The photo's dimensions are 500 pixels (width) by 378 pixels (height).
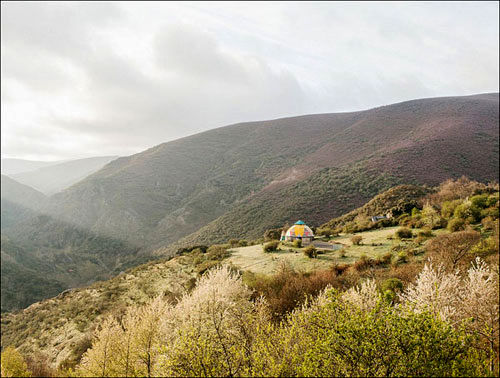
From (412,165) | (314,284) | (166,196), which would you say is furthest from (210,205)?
(314,284)

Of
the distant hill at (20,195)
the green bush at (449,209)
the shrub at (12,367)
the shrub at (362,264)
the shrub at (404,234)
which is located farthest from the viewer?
the distant hill at (20,195)

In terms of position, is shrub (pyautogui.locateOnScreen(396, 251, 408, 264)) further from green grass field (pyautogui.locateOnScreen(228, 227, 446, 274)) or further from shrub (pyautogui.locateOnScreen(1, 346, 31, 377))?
shrub (pyautogui.locateOnScreen(1, 346, 31, 377))

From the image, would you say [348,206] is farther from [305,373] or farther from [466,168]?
[305,373]

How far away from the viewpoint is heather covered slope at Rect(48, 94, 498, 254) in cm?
5122

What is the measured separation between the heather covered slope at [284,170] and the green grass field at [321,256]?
20294mm

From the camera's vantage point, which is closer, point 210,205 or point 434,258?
point 434,258

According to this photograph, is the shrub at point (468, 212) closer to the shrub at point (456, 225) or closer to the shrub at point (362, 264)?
the shrub at point (456, 225)

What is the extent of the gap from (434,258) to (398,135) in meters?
61.4

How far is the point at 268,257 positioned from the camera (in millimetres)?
24234

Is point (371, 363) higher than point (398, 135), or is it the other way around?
point (398, 135)

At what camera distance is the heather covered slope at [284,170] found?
51219mm

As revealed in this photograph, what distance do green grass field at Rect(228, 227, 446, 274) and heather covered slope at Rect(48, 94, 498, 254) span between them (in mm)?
20294

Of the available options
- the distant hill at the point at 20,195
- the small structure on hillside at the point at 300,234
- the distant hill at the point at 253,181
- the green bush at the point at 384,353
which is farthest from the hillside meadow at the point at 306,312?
the distant hill at the point at 20,195

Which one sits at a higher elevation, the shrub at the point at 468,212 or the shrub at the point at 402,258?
the shrub at the point at 468,212
